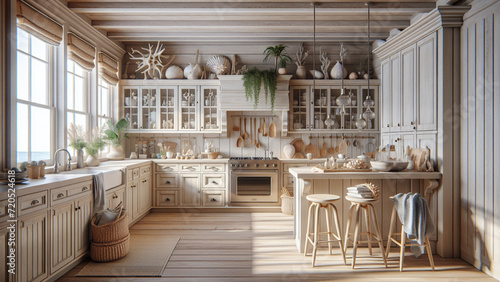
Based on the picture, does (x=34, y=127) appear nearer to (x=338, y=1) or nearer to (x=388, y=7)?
(x=338, y=1)

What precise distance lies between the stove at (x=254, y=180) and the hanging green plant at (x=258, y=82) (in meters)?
1.09

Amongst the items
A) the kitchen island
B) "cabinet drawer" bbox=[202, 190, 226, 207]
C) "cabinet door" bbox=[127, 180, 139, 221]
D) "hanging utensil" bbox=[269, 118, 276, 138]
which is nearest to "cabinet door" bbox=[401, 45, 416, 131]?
the kitchen island

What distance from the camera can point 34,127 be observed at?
365cm

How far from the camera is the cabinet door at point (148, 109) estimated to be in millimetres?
5961

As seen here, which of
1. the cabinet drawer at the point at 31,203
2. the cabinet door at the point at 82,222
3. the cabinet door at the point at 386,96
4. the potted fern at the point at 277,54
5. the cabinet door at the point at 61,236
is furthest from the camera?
the potted fern at the point at 277,54

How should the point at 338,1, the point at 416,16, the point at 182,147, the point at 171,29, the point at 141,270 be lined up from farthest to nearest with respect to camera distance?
the point at 182,147, the point at 171,29, the point at 416,16, the point at 338,1, the point at 141,270

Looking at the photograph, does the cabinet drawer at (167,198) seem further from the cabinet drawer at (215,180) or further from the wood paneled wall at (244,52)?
the wood paneled wall at (244,52)

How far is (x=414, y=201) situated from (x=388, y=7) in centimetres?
262

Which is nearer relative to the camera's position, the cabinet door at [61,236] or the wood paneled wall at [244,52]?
the cabinet door at [61,236]

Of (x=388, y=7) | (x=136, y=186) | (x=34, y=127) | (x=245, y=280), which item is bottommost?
(x=245, y=280)

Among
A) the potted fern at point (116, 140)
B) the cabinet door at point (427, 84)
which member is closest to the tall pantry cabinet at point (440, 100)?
the cabinet door at point (427, 84)

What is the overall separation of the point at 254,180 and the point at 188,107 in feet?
5.80

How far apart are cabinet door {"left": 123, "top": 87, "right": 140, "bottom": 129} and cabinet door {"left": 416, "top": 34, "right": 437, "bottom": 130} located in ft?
14.8

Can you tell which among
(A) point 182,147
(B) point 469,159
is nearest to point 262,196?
(A) point 182,147
